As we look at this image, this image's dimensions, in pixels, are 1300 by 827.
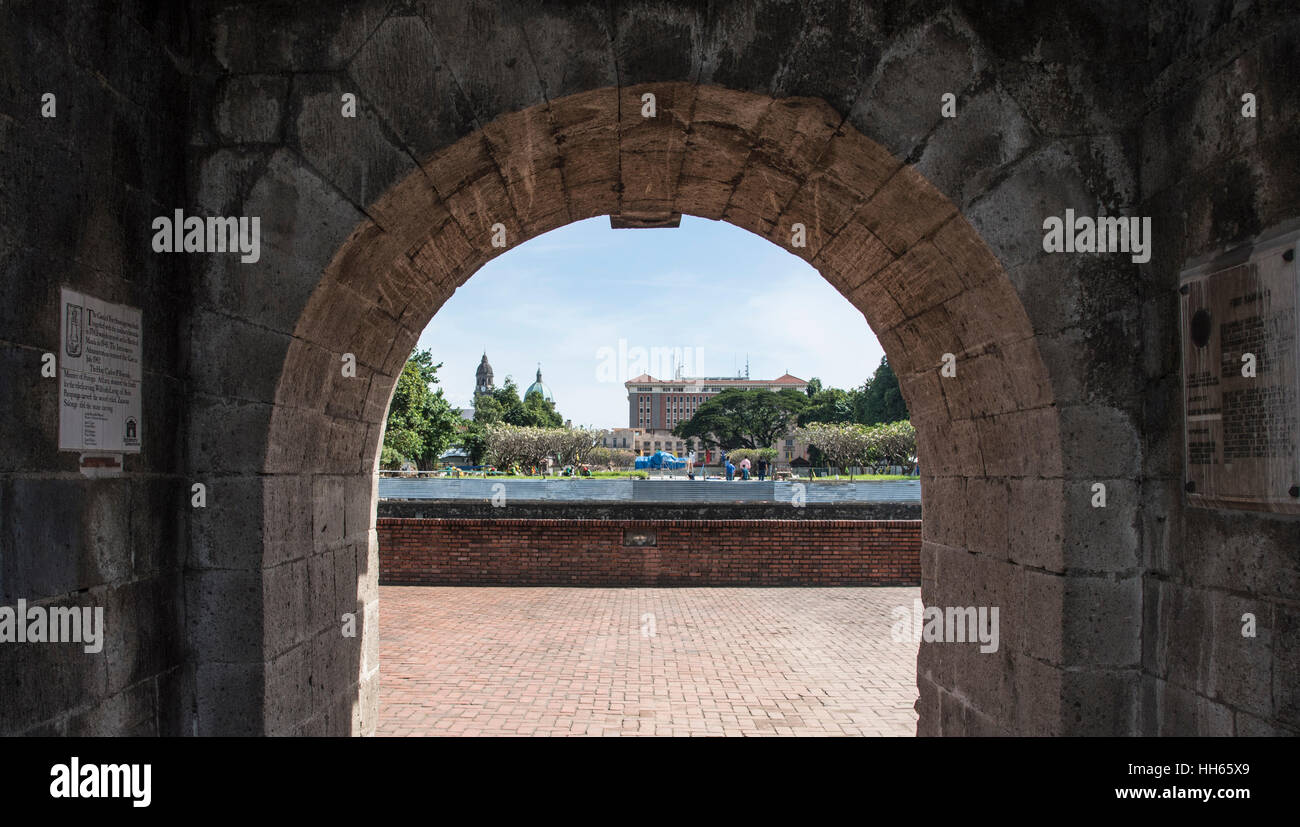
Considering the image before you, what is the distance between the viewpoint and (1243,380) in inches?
104

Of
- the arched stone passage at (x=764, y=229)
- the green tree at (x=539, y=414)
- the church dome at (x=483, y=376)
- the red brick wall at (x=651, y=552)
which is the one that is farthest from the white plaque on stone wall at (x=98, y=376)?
the church dome at (x=483, y=376)

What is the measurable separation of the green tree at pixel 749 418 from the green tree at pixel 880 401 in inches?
418

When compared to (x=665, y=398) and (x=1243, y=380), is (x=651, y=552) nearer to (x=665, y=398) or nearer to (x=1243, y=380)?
(x=1243, y=380)

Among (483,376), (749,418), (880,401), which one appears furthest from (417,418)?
(483,376)

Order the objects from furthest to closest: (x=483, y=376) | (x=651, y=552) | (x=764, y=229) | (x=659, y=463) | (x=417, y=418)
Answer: (x=483, y=376) < (x=659, y=463) < (x=417, y=418) < (x=651, y=552) < (x=764, y=229)

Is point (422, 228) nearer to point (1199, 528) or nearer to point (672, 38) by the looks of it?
point (672, 38)

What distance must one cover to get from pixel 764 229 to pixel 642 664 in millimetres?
5202

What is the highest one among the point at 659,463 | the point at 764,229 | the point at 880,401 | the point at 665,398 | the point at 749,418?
the point at 665,398

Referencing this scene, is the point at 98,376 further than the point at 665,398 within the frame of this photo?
No

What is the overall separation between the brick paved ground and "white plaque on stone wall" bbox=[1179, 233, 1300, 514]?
4.21 m

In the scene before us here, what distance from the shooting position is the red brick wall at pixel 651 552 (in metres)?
12.6

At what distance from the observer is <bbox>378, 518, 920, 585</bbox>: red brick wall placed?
41.2ft

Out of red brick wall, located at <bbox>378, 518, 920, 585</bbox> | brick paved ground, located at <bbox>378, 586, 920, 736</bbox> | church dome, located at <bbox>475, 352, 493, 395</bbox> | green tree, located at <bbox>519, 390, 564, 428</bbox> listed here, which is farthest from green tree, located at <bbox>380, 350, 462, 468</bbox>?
church dome, located at <bbox>475, 352, 493, 395</bbox>

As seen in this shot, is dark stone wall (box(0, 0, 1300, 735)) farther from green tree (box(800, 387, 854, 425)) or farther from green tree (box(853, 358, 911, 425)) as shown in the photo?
green tree (box(800, 387, 854, 425))
